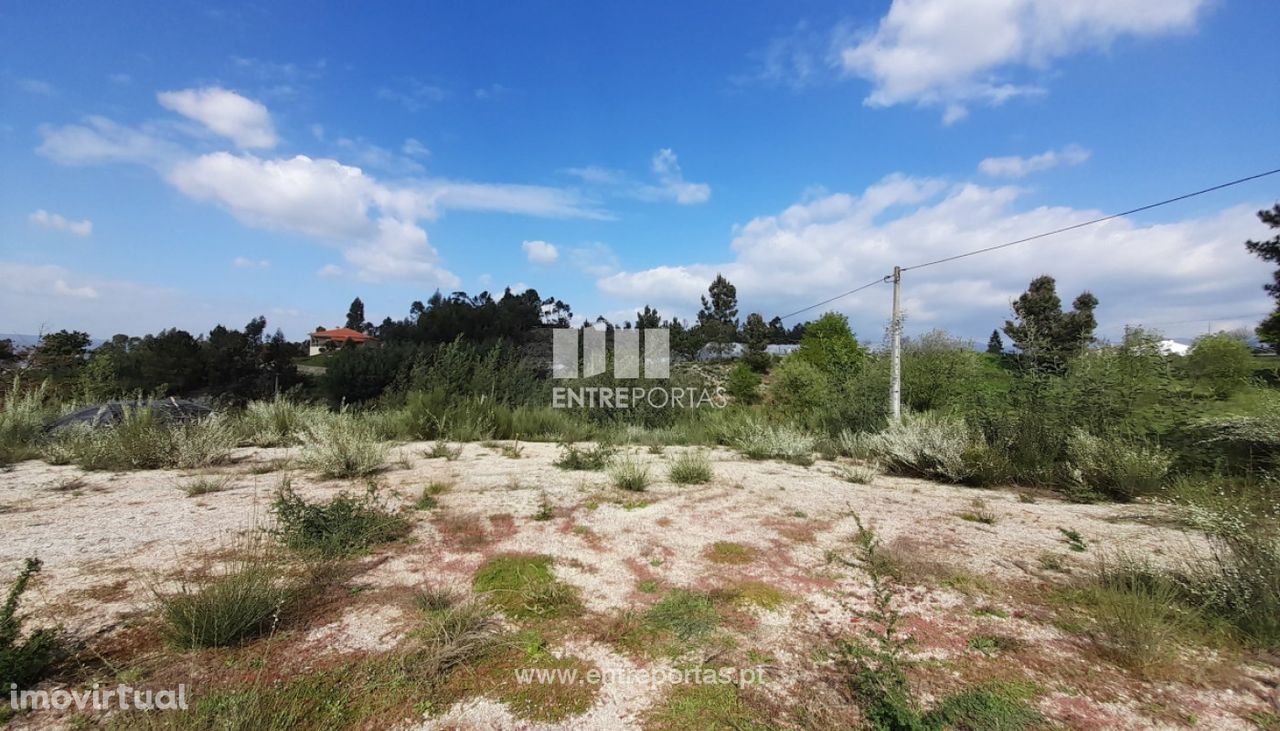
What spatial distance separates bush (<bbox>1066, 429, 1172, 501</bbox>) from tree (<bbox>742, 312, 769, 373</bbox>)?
23.9m

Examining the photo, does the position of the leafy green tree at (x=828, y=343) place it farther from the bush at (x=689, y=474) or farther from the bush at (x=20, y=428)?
the bush at (x=20, y=428)

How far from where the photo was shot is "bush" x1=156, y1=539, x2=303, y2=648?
1869mm

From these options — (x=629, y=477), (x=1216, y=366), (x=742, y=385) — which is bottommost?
(x=629, y=477)

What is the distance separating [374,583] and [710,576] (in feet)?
6.07

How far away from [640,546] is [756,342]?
110 feet

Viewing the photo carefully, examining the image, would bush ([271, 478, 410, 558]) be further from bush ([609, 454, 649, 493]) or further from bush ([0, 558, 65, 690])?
bush ([609, 454, 649, 493])

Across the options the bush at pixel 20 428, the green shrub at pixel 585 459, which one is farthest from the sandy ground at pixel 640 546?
the bush at pixel 20 428

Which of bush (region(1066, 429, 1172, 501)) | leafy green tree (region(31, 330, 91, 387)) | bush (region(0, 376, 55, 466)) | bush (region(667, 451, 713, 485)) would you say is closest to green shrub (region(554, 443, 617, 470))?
bush (region(667, 451, 713, 485))

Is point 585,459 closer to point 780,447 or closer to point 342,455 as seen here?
point 342,455

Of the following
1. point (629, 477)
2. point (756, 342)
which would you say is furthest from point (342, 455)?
point (756, 342)

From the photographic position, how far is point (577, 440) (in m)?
8.35

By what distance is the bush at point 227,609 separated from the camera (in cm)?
187

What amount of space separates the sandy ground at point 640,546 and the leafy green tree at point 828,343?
19.3 m

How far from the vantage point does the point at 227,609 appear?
1.93 m
